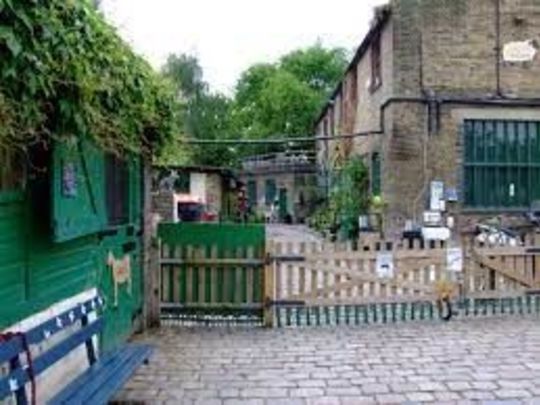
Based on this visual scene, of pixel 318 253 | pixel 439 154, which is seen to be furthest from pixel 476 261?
pixel 439 154

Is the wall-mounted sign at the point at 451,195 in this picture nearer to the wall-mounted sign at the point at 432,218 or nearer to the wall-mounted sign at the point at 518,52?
the wall-mounted sign at the point at 432,218

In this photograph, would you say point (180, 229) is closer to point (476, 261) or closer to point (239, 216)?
point (476, 261)

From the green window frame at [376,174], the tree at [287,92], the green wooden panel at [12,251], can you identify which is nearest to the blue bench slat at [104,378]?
the green wooden panel at [12,251]

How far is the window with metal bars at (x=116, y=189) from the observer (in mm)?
9419

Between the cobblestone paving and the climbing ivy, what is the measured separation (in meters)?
2.36

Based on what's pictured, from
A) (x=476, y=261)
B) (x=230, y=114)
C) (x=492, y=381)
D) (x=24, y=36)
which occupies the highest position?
(x=230, y=114)

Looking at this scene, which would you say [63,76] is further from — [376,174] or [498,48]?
[376,174]

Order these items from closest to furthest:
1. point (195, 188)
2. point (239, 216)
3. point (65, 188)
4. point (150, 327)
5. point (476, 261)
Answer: point (65, 188) → point (150, 327) → point (476, 261) → point (195, 188) → point (239, 216)

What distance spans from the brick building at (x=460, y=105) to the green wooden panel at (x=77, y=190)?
1083 cm

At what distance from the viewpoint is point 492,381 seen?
26.2 ft

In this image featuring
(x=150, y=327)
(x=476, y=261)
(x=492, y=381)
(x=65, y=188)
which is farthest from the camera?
(x=476, y=261)

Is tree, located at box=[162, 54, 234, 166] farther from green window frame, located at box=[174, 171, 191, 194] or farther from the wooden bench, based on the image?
the wooden bench

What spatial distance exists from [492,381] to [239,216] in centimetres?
3488

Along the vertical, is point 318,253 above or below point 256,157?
below
